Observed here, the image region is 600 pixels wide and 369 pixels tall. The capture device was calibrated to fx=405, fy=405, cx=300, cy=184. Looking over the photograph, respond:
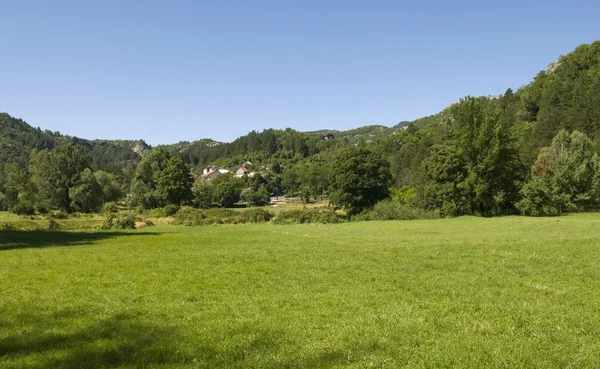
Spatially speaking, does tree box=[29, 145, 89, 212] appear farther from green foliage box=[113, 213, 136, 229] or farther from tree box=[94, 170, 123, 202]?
green foliage box=[113, 213, 136, 229]

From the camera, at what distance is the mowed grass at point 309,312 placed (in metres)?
8.36

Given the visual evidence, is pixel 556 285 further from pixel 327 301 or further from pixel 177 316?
pixel 177 316

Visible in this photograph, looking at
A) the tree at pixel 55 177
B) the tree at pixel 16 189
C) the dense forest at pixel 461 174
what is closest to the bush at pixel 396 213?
the dense forest at pixel 461 174

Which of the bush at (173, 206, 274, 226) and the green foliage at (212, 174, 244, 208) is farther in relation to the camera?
the green foliage at (212, 174, 244, 208)

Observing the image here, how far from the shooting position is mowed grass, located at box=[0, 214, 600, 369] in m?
8.36

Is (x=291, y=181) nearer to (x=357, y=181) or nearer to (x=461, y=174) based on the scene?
(x=357, y=181)

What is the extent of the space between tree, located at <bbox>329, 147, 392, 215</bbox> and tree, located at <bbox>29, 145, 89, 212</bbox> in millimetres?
63832

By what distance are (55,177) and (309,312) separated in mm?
103443

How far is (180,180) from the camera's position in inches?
3816

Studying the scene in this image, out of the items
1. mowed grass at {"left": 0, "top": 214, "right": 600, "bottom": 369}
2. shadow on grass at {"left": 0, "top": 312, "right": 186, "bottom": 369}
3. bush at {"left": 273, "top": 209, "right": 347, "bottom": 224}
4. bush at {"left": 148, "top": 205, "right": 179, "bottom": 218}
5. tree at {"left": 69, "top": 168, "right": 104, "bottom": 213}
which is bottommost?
bush at {"left": 273, "top": 209, "right": 347, "bottom": 224}

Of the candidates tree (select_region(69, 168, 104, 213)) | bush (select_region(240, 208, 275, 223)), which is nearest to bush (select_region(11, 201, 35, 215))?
tree (select_region(69, 168, 104, 213))

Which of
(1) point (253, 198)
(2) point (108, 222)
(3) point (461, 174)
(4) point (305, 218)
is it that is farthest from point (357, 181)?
(1) point (253, 198)

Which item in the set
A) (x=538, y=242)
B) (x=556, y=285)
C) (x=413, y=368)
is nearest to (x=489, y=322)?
(x=413, y=368)

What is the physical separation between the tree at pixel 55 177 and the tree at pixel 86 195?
6.36 ft
